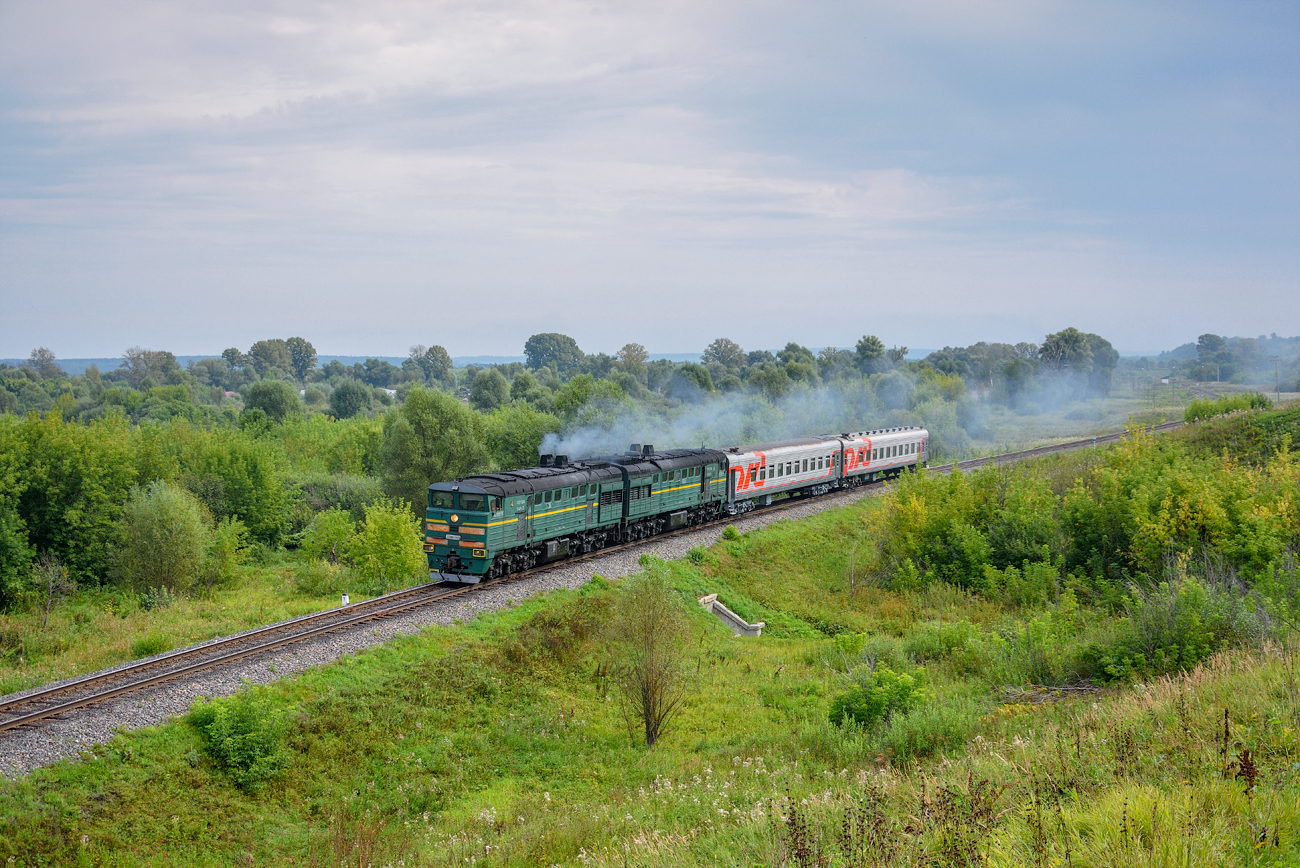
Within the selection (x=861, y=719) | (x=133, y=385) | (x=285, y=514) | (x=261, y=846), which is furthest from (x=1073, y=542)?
(x=133, y=385)

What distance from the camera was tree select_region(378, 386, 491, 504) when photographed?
54.7 m

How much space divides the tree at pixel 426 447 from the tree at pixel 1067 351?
122948 mm

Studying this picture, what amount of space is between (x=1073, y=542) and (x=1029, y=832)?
25.2m

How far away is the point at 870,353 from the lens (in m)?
158

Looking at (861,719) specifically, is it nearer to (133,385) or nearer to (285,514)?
(285,514)

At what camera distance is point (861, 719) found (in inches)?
665

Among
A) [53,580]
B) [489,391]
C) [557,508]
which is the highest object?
[489,391]

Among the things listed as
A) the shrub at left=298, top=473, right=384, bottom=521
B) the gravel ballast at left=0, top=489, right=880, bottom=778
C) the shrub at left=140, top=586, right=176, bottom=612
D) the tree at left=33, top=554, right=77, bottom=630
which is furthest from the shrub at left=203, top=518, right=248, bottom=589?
the gravel ballast at left=0, top=489, right=880, bottom=778

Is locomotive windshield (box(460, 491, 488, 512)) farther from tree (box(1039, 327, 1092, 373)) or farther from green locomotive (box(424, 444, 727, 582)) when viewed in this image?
tree (box(1039, 327, 1092, 373))

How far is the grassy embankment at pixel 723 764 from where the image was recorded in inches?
300

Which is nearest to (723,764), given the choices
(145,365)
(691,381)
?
(691,381)

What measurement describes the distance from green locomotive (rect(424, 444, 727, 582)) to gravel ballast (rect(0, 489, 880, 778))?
39.7 inches

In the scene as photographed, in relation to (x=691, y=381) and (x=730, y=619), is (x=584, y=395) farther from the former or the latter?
(x=691, y=381)

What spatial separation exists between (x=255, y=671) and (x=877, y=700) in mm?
13755
